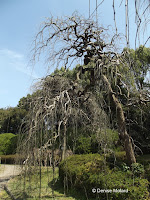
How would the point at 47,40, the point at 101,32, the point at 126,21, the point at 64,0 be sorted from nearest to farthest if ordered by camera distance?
the point at 126,21 < the point at 64,0 < the point at 47,40 < the point at 101,32

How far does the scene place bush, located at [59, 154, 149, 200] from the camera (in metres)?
3.31

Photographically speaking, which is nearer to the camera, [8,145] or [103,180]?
[103,180]

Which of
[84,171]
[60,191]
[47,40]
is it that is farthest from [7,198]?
[47,40]

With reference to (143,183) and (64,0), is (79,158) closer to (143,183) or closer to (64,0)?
(143,183)

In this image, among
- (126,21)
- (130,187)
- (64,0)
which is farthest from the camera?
(130,187)

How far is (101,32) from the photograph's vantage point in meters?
4.25

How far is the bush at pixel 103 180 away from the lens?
3309mm

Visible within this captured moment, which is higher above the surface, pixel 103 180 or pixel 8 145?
pixel 8 145

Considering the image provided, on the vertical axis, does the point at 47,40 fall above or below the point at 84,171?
above

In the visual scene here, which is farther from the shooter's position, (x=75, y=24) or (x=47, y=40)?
(x=75, y=24)

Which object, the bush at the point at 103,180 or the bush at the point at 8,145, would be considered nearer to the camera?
the bush at the point at 103,180

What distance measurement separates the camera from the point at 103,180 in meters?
3.73

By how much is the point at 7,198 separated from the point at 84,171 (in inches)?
85.8

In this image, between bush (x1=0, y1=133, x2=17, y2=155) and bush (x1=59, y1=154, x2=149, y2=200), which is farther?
bush (x1=0, y1=133, x2=17, y2=155)
